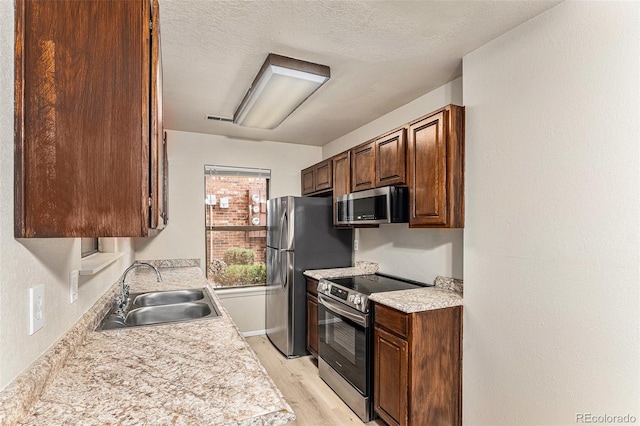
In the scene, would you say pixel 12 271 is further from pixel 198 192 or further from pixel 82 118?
pixel 198 192

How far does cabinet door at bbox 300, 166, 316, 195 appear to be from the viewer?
4.04 m

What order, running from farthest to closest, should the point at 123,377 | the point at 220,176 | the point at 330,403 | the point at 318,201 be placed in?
the point at 220,176, the point at 318,201, the point at 330,403, the point at 123,377

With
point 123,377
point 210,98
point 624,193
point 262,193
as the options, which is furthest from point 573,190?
point 262,193

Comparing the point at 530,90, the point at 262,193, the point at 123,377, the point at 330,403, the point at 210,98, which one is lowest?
the point at 330,403

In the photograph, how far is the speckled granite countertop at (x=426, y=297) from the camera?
2.06m

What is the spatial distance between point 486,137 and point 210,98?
222 centimetres

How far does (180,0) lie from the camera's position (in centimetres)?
158

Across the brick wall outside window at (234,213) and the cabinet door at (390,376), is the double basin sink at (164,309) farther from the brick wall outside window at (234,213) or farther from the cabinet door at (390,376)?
the brick wall outside window at (234,213)

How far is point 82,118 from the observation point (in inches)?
36.3

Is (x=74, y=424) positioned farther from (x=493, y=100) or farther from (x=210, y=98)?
(x=210, y=98)

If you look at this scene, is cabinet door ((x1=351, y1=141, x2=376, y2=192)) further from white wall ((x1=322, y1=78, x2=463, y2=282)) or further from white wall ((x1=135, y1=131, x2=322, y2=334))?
white wall ((x1=135, y1=131, x2=322, y2=334))

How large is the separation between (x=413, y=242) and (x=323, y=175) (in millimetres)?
1363

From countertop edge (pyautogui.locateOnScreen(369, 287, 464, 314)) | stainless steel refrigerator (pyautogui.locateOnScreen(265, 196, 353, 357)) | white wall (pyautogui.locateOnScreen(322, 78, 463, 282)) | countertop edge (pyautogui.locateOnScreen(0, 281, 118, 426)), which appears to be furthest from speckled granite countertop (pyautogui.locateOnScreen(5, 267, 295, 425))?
stainless steel refrigerator (pyautogui.locateOnScreen(265, 196, 353, 357))

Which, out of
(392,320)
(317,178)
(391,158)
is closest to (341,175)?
(317,178)
